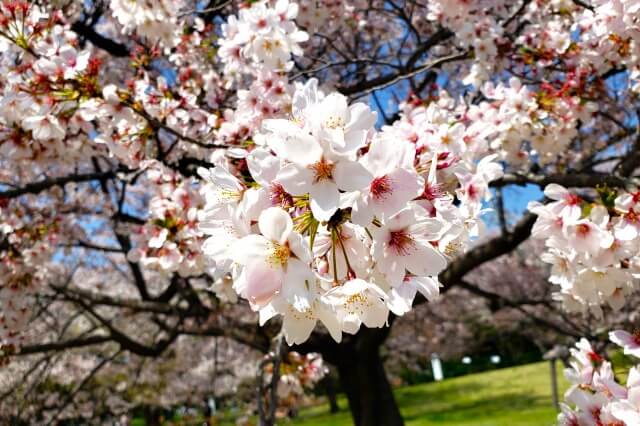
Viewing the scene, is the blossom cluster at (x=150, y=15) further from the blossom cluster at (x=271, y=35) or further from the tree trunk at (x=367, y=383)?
the tree trunk at (x=367, y=383)

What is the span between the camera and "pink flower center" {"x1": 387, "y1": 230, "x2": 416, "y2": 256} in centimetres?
106

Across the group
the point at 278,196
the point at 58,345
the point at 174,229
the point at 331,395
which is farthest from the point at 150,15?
the point at 331,395

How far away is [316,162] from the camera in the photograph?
991 millimetres

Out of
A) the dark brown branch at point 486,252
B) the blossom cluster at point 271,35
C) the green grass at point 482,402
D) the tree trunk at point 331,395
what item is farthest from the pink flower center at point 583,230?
the tree trunk at point 331,395

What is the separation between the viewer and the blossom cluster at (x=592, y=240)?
1729 mm

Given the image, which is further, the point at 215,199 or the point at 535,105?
the point at 535,105

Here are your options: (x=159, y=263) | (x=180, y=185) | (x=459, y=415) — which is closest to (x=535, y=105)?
(x=180, y=185)

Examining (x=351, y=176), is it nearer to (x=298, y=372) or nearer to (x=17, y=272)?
(x=298, y=372)

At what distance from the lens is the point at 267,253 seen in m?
1.02

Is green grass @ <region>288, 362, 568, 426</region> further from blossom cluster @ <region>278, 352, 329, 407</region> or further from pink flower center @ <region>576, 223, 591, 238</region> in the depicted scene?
pink flower center @ <region>576, 223, 591, 238</region>

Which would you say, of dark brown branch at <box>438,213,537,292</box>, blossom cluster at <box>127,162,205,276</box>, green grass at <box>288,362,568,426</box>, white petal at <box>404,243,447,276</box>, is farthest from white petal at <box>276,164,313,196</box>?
green grass at <box>288,362,568,426</box>

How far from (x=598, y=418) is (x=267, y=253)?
1204 mm

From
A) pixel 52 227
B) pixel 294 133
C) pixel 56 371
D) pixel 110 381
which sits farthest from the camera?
pixel 110 381

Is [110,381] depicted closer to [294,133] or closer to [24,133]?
[24,133]
